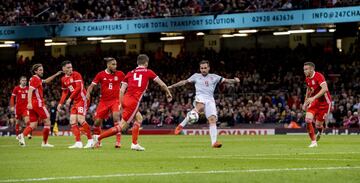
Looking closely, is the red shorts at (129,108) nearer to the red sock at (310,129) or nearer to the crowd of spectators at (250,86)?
the red sock at (310,129)

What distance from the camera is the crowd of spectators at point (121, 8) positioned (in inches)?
1842

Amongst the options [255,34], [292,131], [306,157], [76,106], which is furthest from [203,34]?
[306,157]

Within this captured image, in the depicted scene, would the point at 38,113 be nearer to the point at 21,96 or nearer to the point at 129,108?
the point at 129,108

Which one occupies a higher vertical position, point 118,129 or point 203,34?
point 203,34

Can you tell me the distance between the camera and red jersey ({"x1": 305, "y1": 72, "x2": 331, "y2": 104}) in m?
23.2

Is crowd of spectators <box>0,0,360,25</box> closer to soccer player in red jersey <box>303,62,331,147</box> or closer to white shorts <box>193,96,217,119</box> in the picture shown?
soccer player in red jersey <box>303,62,331,147</box>

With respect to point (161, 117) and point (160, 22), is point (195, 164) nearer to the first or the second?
point (161, 117)

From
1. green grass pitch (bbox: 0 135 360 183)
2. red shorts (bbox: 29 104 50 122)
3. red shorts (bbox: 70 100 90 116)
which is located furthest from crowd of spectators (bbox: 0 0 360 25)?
green grass pitch (bbox: 0 135 360 183)

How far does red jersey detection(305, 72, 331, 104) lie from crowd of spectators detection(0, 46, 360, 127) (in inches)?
625

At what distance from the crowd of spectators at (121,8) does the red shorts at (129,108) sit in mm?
26849

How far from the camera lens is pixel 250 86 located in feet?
155

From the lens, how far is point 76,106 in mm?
23828

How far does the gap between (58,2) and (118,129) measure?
3558 cm

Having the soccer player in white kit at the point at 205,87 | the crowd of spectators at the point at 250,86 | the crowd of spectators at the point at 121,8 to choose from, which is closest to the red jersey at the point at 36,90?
the soccer player in white kit at the point at 205,87
